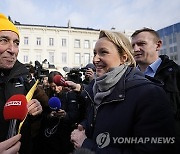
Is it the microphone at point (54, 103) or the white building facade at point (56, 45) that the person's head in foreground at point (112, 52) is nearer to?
the microphone at point (54, 103)

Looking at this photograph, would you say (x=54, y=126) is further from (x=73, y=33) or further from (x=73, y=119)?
(x=73, y=33)

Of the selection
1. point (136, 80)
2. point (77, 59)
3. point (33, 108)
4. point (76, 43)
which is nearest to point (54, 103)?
point (33, 108)

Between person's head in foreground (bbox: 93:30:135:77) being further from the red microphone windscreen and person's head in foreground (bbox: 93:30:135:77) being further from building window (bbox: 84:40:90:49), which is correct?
building window (bbox: 84:40:90:49)

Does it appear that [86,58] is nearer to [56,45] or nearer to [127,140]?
[56,45]

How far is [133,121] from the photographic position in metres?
1.50

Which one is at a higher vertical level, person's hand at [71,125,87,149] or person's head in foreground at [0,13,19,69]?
person's head in foreground at [0,13,19,69]

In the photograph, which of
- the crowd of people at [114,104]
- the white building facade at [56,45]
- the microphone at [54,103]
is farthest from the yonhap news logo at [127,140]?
the white building facade at [56,45]

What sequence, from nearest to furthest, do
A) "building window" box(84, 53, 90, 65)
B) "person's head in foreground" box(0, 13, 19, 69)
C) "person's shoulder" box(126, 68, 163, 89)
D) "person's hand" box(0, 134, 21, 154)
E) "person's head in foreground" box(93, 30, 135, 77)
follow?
"person's hand" box(0, 134, 21, 154), "person's shoulder" box(126, 68, 163, 89), "person's head in foreground" box(93, 30, 135, 77), "person's head in foreground" box(0, 13, 19, 69), "building window" box(84, 53, 90, 65)

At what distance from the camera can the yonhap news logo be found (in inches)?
56.7

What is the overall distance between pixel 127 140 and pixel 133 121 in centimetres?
14

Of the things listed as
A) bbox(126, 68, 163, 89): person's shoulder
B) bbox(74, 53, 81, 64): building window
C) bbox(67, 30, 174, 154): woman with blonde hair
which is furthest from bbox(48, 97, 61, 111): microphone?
bbox(74, 53, 81, 64): building window

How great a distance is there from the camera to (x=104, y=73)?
1835mm

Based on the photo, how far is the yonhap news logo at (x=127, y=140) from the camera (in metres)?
1.44

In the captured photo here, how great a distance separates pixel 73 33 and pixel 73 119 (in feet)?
115
